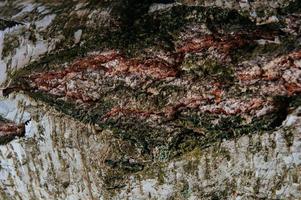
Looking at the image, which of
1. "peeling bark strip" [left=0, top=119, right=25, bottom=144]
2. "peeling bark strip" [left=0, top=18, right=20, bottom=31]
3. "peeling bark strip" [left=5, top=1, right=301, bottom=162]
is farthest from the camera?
"peeling bark strip" [left=0, top=18, right=20, bottom=31]

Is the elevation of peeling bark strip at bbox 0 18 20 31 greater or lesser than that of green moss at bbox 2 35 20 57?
greater

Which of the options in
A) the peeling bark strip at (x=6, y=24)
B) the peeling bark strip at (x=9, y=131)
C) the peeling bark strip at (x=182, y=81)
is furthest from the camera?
the peeling bark strip at (x=6, y=24)

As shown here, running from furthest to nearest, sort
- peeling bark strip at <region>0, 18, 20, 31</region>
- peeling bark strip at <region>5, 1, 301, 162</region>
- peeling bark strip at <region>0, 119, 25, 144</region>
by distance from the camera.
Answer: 1. peeling bark strip at <region>0, 18, 20, 31</region>
2. peeling bark strip at <region>0, 119, 25, 144</region>
3. peeling bark strip at <region>5, 1, 301, 162</region>

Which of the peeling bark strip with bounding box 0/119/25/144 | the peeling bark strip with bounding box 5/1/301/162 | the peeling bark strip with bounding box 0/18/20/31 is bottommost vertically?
the peeling bark strip with bounding box 0/119/25/144

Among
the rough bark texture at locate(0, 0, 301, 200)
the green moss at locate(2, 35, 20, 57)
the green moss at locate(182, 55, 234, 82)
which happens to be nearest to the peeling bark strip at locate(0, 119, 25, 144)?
the rough bark texture at locate(0, 0, 301, 200)

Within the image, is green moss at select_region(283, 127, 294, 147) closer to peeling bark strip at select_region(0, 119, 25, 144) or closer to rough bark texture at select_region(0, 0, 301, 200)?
rough bark texture at select_region(0, 0, 301, 200)

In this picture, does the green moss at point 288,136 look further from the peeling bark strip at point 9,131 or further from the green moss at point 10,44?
the green moss at point 10,44

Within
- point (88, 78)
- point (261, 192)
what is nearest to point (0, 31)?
point (88, 78)

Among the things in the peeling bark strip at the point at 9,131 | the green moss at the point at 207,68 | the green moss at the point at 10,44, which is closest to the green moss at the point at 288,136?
the green moss at the point at 207,68

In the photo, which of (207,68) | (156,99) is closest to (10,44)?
(156,99)
